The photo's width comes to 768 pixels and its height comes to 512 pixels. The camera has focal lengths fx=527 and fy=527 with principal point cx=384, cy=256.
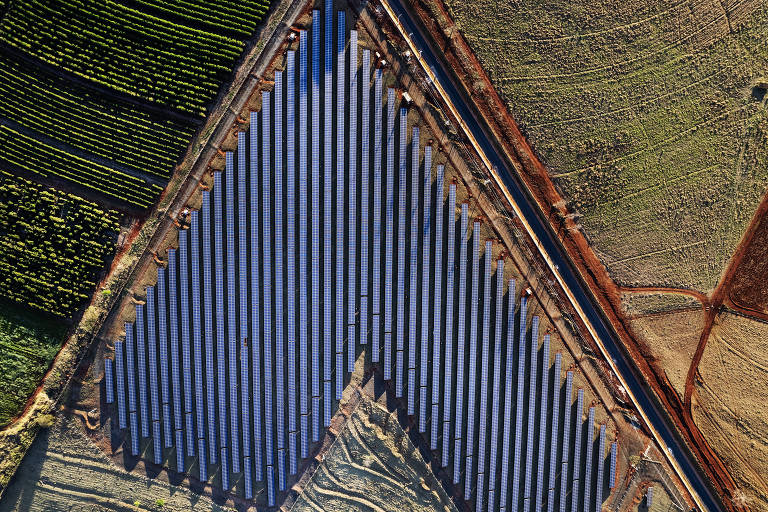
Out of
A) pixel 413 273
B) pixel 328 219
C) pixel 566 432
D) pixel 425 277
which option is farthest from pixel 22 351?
pixel 566 432

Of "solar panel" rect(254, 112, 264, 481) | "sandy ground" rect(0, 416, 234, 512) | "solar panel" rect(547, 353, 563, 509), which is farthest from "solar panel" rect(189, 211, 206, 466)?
"solar panel" rect(547, 353, 563, 509)

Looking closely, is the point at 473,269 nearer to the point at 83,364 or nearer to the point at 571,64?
the point at 571,64

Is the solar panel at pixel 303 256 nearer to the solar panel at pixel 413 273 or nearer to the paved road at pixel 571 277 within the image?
the solar panel at pixel 413 273

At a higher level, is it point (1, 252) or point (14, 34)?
point (14, 34)

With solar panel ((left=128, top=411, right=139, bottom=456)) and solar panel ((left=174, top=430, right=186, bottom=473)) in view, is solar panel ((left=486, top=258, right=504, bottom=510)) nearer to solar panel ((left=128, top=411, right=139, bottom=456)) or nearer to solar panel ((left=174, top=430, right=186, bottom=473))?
solar panel ((left=174, top=430, right=186, bottom=473))

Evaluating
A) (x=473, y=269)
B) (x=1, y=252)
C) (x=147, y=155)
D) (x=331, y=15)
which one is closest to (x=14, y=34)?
(x=147, y=155)

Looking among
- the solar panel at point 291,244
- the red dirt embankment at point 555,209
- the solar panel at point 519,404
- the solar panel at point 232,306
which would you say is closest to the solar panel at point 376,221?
the solar panel at point 291,244
